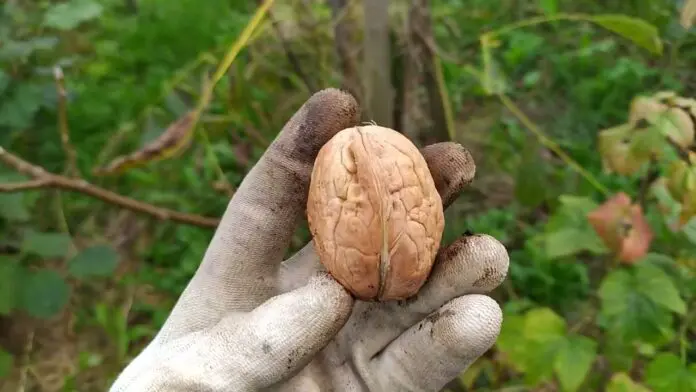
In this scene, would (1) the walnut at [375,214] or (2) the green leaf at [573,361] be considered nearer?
(1) the walnut at [375,214]

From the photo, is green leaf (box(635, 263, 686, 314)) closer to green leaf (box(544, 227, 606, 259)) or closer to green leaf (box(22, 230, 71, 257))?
green leaf (box(544, 227, 606, 259))

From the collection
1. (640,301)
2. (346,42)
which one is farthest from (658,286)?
(346,42)

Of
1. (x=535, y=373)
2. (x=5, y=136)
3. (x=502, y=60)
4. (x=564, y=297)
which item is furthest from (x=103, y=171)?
(x=502, y=60)

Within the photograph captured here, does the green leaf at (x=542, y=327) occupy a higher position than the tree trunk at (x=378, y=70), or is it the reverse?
the tree trunk at (x=378, y=70)

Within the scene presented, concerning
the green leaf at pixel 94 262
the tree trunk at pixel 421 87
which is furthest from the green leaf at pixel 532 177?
the green leaf at pixel 94 262

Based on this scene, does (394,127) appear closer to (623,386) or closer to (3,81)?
(623,386)

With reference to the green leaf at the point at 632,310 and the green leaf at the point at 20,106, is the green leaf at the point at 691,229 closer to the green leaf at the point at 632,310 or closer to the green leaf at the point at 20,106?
the green leaf at the point at 632,310

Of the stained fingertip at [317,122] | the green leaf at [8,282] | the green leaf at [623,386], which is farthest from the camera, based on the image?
the green leaf at [8,282]
